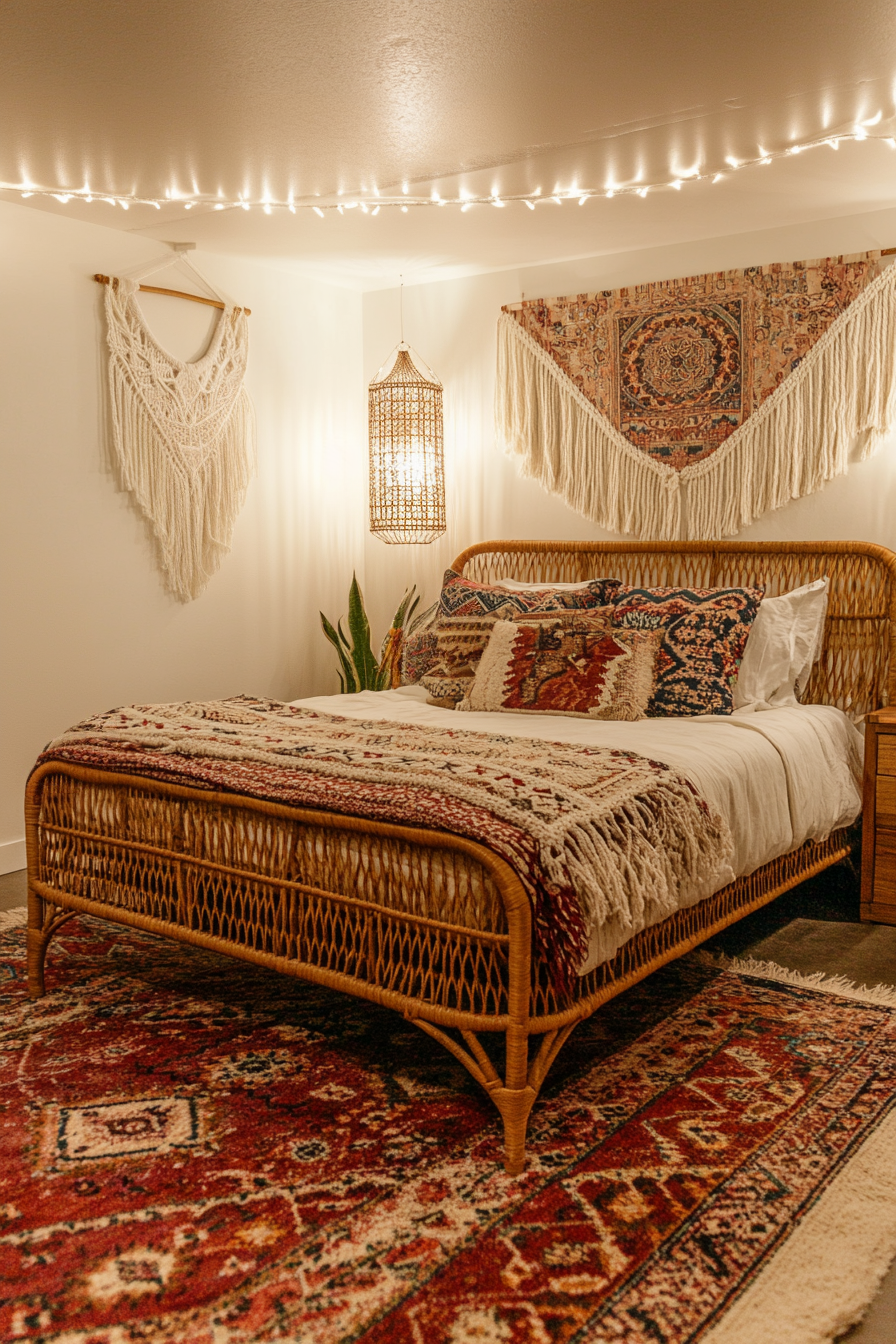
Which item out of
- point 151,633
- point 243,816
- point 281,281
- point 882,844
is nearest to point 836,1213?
point 243,816

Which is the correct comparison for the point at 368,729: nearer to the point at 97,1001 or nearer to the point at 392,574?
the point at 97,1001

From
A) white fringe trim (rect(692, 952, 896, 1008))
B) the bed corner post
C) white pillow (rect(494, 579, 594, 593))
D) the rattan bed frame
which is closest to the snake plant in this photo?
white pillow (rect(494, 579, 594, 593))

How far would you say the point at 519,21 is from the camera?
2.41 m

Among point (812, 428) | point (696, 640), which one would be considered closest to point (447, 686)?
point (696, 640)

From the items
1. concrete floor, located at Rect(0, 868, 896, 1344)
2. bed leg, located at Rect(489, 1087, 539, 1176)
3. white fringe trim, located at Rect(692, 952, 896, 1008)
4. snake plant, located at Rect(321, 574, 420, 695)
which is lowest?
concrete floor, located at Rect(0, 868, 896, 1344)

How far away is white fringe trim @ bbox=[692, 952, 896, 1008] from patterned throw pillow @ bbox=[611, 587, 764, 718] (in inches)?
31.5

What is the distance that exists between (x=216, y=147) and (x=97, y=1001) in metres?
2.41

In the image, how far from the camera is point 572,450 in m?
4.67

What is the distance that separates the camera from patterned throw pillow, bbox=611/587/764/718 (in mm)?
3564

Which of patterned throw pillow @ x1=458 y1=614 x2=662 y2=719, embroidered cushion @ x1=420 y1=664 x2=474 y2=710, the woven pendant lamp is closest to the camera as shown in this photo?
patterned throw pillow @ x1=458 y1=614 x2=662 y2=719

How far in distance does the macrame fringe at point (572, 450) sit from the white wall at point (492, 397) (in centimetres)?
10

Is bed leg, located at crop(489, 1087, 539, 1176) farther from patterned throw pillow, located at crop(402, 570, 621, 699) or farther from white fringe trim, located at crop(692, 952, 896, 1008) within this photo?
patterned throw pillow, located at crop(402, 570, 621, 699)

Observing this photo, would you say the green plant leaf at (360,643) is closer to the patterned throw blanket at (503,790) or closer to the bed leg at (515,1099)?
the patterned throw blanket at (503,790)

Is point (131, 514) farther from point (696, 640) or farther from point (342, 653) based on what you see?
point (696, 640)
